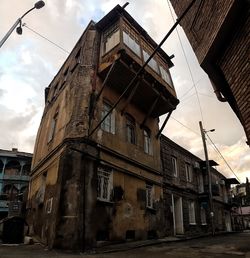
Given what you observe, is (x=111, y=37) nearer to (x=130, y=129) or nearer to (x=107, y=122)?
(x=107, y=122)

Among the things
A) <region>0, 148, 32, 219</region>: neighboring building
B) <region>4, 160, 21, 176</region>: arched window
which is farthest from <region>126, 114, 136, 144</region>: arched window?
<region>4, 160, 21, 176</region>: arched window

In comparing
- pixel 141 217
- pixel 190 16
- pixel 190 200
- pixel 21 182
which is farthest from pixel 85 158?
pixel 21 182

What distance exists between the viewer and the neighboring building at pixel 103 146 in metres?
11.1

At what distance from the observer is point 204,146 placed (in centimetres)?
2183

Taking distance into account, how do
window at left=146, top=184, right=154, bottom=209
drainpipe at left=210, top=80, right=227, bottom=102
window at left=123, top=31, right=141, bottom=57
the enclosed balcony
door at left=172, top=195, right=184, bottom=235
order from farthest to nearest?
door at left=172, top=195, right=184, bottom=235 < window at left=146, top=184, right=154, bottom=209 < window at left=123, top=31, right=141, bottom=57 < the enclosed balcony < drainpipe at left=210, top=80, right=227, bottom=102

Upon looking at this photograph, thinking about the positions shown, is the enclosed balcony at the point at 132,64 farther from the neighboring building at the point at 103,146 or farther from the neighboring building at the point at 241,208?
the neighboring building at the point at 241,208

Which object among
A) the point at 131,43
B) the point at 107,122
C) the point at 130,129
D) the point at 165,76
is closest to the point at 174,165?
the point at 130,129

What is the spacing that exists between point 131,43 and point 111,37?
3.92ft

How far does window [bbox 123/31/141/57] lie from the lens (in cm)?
1447

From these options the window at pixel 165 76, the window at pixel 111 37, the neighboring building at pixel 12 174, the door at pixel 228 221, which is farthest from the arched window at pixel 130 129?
the neighboring building at pixel 12 174

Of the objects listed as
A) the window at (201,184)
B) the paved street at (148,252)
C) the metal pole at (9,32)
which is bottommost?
the paved street at (148,252)

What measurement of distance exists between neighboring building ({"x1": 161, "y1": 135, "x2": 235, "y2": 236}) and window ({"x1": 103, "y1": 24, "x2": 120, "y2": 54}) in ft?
26.9

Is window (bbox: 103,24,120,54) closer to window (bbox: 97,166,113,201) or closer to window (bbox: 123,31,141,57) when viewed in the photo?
window (bbox: 123,31,141,57)

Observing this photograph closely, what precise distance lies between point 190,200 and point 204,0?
1781 centimetres
